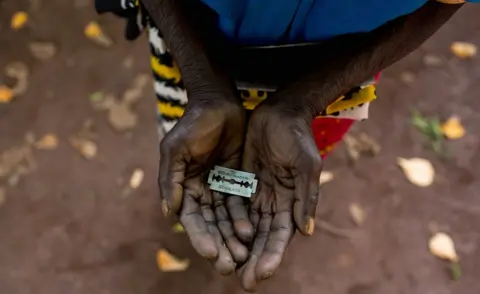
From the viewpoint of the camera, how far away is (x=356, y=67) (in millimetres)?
897

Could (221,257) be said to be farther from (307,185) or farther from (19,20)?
(19,20)

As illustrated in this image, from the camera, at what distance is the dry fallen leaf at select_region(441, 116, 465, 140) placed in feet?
5.37

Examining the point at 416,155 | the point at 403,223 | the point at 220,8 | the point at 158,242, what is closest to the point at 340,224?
the point at 403,223

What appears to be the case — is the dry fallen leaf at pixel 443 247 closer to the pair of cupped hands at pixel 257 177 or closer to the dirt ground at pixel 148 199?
the dirt ground at pixel 148 199

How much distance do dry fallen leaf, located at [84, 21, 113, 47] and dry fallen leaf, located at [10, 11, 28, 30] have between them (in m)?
0.18

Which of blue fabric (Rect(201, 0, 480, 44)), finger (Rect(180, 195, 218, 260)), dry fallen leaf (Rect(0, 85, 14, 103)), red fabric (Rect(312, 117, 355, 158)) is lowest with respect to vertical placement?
dry fallen leaf (Rect(0, 85, 14, 103))

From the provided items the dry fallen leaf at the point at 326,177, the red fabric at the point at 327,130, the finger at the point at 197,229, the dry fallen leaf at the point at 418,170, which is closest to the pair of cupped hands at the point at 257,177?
the finger at the point at 197,229

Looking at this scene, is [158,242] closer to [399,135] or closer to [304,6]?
[399,135]

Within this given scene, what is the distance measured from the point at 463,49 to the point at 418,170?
47 centimetres

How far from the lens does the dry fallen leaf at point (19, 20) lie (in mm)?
1788

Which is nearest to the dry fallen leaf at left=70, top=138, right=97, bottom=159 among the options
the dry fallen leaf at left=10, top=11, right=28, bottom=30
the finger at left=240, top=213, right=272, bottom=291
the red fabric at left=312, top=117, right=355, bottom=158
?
the dry fallen leaf at left=10, top=11, right=28, bottom=30

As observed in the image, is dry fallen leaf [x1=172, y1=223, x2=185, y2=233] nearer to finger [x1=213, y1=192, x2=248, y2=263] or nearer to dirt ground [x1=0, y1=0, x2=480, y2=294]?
dirt ground [x1=0, y1=0, x2=480, y2=294]

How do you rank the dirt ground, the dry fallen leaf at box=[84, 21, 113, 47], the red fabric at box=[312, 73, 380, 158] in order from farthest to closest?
1. the dry fallen leaf at box=[84, 21, 113, 47]
2. the dirt ground
3. the red fabric at box=[312, 73, 380, 158]

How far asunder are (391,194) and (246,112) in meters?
0.69
